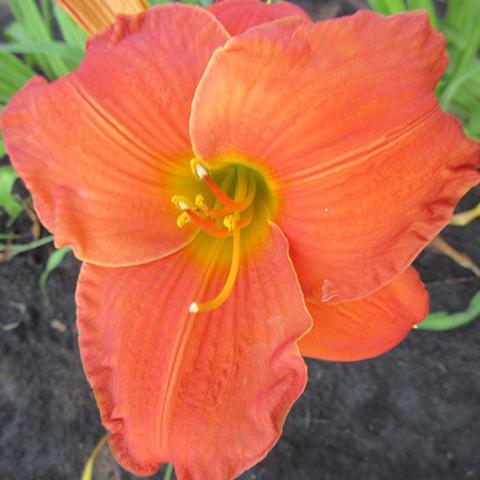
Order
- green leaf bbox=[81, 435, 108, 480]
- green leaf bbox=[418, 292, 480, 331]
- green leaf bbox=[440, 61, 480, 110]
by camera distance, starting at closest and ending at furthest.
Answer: green leaf bbox=[440, 61, 480, 110] < green leaf bbox=[418, 292, 480, 331] < green leaf bbox=[81, 435, 108, 480]

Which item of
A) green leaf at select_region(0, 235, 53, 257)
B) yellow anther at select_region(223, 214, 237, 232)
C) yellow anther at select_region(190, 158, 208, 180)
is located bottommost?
green leaf at select_region(0, 235, 53, 257)

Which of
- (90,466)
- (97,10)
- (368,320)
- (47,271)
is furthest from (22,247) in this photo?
(368,320)

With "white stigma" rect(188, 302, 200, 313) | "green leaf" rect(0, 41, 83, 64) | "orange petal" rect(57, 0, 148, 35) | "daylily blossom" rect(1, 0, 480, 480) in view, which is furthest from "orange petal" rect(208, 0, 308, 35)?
Result: "green leaf" rect(0, 41, 83, 64)

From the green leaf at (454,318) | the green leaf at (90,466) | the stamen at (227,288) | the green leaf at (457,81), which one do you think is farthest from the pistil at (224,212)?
the green leaf at (90,466)

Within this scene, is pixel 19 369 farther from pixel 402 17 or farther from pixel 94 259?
pixel 402 17

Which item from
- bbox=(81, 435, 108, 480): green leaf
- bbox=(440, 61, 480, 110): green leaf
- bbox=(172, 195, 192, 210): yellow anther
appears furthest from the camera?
bbox=(81, 435, 108, 480): green leaf

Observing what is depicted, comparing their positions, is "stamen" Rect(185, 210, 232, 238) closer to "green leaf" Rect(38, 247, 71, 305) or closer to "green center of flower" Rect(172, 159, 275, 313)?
"green center of flower" Rect(172, 159, 275, 313)

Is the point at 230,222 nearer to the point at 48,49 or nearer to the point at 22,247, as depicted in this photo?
the point at 48,49
